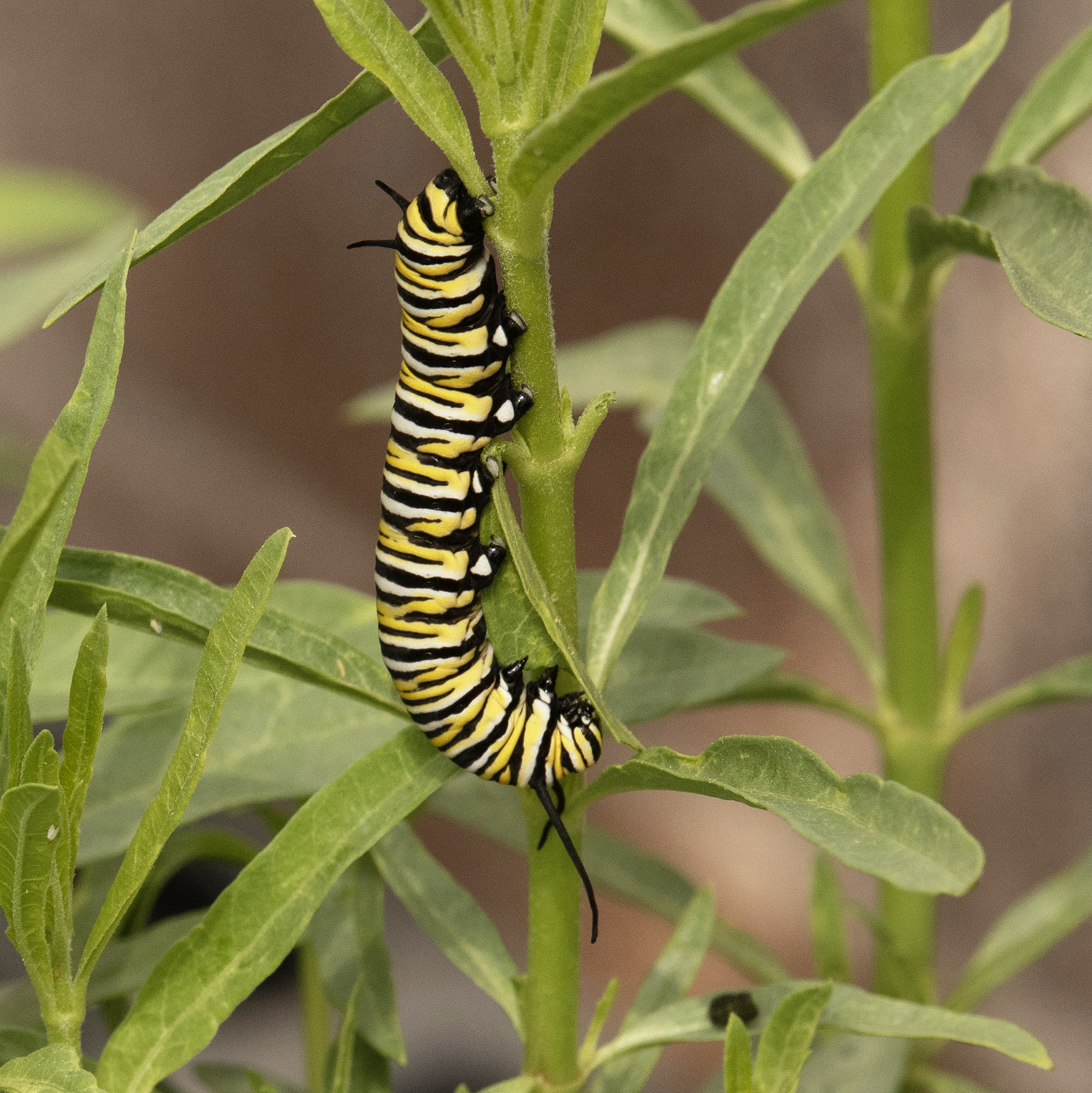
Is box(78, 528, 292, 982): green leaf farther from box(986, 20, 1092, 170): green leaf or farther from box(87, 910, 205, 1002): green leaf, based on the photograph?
box(986, 20, 1092, 170): green leaf

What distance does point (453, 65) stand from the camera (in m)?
1.13

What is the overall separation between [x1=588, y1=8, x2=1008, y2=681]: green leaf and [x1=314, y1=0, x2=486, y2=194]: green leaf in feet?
0.49

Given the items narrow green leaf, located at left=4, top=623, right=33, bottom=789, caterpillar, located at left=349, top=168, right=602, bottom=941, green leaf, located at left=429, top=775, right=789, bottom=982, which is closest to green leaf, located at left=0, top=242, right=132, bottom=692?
narrow green leaf, located at left=4, top=623, right=33, bottom=789

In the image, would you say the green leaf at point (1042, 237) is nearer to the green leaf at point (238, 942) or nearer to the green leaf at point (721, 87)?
the green leaf at point (721, 87)

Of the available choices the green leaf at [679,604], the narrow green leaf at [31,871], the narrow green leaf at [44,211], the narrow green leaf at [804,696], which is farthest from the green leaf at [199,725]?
the narrow green leaf at [44,211]

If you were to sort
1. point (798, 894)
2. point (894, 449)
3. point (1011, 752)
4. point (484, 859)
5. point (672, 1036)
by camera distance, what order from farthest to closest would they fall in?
1. point (484, 859)
2. point (798, 894)
3. point (1011, 752)
4. point (894, 449)
5. point (672, 1036)

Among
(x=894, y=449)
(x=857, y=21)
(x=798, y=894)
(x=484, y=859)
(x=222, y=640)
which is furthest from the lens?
(x=484, y=859)

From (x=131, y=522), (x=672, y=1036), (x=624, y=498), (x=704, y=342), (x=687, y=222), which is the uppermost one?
(x=687, y=222)

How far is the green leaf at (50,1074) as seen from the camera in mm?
386

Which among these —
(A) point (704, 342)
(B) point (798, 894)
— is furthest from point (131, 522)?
(A) point (704, 342)

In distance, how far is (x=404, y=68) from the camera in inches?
15.7

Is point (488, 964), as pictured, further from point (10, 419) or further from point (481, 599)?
point (10, 419)

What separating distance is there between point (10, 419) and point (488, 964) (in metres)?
1.30

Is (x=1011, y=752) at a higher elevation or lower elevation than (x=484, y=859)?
higher
